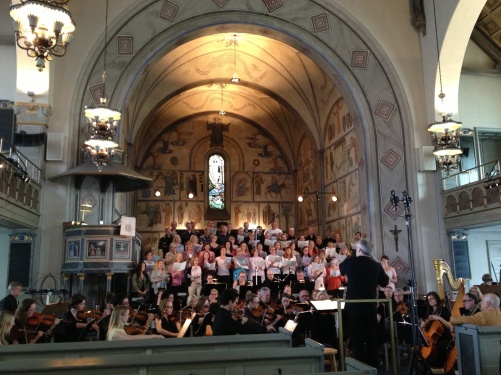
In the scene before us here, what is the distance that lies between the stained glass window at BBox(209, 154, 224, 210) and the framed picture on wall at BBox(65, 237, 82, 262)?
12.8 metres

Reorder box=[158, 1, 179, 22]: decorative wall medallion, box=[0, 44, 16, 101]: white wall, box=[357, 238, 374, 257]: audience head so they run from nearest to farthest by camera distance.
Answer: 1. box=[357, 238, 374, 257]: audience head
2. box=[158, 1, 179, 22]: decorative wall medallion
3. box=[0, 44, 16, 101]: white wall

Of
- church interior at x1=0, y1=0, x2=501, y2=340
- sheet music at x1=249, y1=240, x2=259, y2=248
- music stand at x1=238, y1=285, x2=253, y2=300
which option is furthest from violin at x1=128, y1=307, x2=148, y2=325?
sheet music at x1=249, y1=240, x2=259, y2=248

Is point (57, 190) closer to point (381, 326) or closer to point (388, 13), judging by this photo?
point (381, 326)

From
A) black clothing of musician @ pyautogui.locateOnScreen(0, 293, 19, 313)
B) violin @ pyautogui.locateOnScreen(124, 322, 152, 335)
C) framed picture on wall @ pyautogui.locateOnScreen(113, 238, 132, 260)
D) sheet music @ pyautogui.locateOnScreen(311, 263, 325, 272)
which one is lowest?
violin @ pyautogui.locateOnScreen(124, 322, 152, 335)

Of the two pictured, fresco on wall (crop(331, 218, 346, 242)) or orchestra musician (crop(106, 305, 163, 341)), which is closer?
orchestra musician (crop(106, 305, 163, 341))

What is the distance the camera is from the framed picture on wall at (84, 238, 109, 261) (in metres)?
11.4

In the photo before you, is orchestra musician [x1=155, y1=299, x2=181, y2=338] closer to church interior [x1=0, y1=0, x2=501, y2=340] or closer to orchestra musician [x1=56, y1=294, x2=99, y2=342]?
orchestra musician [x1=56, y1=294, x2=99, y2=342]

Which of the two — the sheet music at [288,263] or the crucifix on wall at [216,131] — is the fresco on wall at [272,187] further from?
the sheet music at [288,263]

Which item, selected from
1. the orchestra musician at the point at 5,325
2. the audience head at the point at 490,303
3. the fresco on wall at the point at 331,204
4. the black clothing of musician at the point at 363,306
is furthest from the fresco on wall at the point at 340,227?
the orchestra musician at the point at 5,325

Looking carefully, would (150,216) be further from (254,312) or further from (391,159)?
(254,312)

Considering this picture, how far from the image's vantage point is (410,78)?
14.8 m

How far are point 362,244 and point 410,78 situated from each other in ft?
32.8

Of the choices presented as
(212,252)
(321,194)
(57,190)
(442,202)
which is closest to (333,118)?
(321,194)

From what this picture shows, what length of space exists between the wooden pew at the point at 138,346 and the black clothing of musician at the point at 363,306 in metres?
0.92
